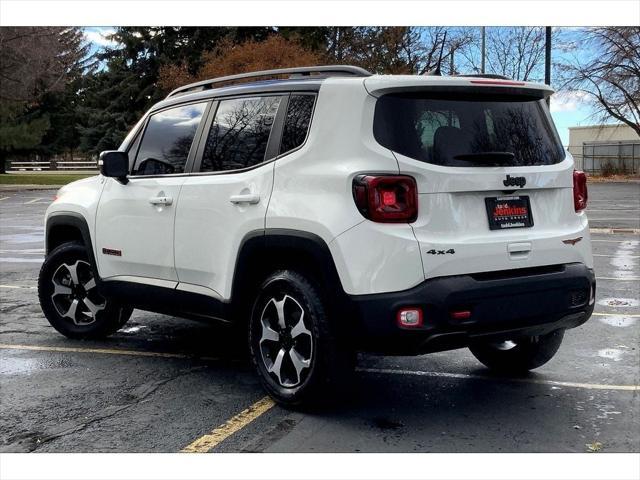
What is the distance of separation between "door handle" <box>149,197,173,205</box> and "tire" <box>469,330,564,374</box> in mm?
2380

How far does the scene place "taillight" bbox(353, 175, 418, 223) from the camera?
4137 millimetres

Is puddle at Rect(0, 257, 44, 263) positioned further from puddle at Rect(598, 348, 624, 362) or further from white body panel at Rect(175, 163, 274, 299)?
puddle at Rect(598, 348, 624, 362)

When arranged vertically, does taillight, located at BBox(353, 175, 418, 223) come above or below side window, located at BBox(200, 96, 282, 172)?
below

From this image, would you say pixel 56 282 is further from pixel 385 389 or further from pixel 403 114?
pixel 403 114

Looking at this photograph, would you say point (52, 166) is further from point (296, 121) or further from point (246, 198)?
point (296, 121)

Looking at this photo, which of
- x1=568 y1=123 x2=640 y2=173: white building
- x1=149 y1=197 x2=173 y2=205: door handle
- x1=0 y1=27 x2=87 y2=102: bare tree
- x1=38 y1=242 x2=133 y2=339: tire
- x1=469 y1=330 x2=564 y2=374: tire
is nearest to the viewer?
x1=469 y1=330 x2=564 y2=374: tire

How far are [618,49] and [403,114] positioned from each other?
42630 millimetres

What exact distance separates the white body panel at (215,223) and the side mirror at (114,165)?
2.62 ft

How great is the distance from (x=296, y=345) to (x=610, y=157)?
50.6m

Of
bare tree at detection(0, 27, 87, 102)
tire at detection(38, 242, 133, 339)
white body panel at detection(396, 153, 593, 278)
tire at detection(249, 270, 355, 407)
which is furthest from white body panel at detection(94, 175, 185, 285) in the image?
bare tree at detection(0, 27, 87, 102)

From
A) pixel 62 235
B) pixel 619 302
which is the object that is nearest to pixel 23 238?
pixel 62 235

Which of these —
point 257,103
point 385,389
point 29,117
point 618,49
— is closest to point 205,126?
point 257,103

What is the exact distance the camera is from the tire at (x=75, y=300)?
21.6 feet

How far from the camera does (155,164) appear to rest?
5879 millimetres
